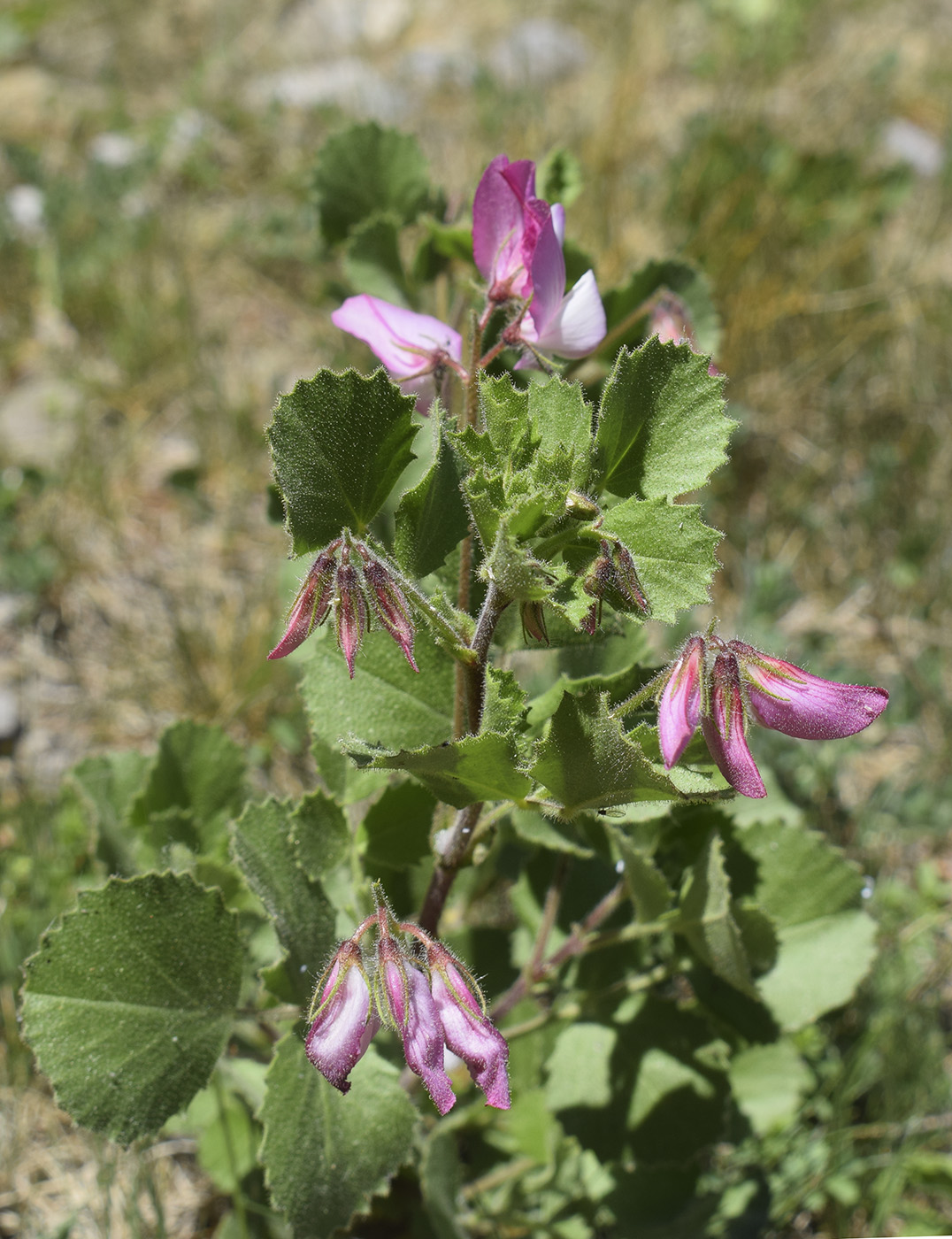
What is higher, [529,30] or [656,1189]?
[529,30]

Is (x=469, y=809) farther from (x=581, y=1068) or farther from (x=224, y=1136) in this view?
(x=224, y=1136)

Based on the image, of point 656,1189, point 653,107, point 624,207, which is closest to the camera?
point 656,1189

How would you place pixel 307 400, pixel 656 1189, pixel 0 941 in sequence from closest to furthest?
pixel 307 400 < pixel 656 1189 < pixel 0 941

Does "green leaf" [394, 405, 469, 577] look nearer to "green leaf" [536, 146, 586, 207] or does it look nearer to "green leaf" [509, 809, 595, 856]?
"green leaf" [509, 809, 595, 856]

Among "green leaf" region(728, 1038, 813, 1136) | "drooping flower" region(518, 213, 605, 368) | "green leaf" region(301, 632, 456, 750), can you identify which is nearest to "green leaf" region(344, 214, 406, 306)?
"drooping flower" region(518, 213, 605, 368)

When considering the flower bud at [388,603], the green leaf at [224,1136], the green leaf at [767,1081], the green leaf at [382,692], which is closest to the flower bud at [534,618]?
the flower bud at [388,603]

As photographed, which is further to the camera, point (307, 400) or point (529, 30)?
point (529, 30)

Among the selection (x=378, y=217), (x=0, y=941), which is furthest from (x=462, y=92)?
(x=0, y=941)

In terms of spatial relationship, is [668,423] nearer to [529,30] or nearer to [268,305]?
[268,305]

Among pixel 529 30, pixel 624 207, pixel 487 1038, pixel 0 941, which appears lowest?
pixel 0 941
